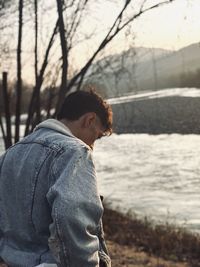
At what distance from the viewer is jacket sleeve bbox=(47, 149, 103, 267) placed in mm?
2297

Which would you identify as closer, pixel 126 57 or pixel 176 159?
pixel 126 57

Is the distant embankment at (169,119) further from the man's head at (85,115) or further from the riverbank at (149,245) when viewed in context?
the man's head at (85,115)

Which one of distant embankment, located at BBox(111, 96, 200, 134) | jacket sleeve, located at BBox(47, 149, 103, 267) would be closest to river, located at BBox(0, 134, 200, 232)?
distant embankment, located at BBox(111, 96, 200, 134)

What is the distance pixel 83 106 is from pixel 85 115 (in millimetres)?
42

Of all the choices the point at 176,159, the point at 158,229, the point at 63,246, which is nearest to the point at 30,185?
the point at 63,246

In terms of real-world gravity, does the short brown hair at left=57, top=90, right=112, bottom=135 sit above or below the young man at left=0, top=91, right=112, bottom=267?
above

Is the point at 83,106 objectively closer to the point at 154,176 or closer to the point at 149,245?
the point at 149,245

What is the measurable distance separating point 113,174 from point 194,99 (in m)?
18.3

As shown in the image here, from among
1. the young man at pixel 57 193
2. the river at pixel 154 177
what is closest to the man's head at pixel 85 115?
the young man at pixel 57 193

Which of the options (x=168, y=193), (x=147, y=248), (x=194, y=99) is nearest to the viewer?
(x=147, y=248)

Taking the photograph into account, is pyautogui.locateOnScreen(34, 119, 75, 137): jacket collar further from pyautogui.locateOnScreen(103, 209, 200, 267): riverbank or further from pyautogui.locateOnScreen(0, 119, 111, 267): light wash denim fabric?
pyautogui.locateOnScreen(103, 209, 200, 267): riverbank

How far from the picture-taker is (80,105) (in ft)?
8.68

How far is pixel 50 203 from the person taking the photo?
2377 mm

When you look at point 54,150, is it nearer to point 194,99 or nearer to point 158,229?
point 158,229
